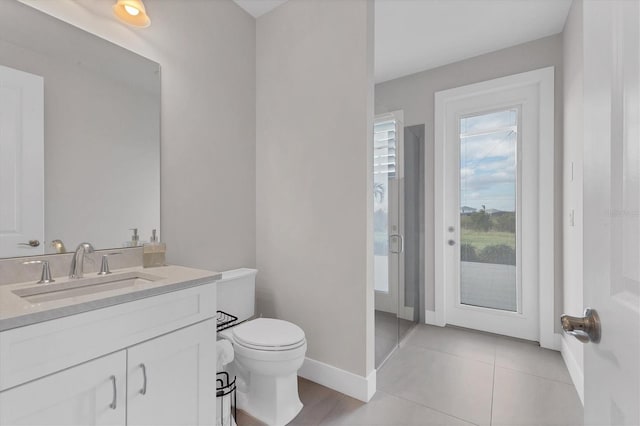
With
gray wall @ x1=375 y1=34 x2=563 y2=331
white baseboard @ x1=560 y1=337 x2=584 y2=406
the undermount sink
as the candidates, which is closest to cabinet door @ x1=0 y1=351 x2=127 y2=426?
the undermount sink

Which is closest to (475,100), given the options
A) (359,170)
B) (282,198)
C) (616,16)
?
(359,170)

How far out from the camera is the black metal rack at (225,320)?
1.74 metres

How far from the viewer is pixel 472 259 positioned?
9.56 feet

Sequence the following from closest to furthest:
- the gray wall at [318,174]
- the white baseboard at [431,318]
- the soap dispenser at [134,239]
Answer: the soap dispenser at [134,239] → the gray wall at [318,174] → the white baseboard at [431,318]

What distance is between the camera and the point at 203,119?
1.97 m

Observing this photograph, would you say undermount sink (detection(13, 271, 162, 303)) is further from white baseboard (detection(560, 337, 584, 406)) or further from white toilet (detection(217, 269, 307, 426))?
white baseboard (detection(560, 337, 584, 406))

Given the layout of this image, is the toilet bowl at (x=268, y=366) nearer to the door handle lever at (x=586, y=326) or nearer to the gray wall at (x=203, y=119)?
the gray wall at (x=203, y=119)

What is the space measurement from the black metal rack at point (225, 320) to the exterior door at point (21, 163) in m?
0.92

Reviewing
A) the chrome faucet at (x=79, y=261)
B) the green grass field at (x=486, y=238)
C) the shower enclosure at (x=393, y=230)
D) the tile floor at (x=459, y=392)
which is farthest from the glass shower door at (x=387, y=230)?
the chrome faucet at (x=79, y=261)

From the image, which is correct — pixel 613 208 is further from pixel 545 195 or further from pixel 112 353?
pixel 545 195

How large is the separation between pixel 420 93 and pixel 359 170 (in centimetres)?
182

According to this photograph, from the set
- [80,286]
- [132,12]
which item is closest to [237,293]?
[80,286]

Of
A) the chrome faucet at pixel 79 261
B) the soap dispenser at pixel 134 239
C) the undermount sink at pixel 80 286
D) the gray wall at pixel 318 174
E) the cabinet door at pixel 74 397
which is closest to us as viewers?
the cabinet door at pixel 74 397

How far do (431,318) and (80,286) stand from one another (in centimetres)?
292
